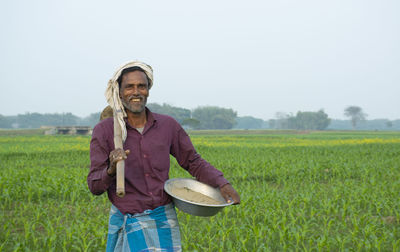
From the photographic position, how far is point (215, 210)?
2084 millimetres

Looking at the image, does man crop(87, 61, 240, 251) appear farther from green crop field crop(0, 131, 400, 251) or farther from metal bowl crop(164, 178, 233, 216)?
green crop field crop(0, 131, 400, 251)

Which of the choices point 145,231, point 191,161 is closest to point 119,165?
point 145,231

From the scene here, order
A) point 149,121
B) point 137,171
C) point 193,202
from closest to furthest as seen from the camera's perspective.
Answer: point 193,202, point 137,171, point 149,121

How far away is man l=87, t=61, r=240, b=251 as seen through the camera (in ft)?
6.63

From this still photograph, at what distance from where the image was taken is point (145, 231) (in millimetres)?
2018

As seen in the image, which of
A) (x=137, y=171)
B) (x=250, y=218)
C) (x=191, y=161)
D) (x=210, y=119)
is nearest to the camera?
(x=137, y=171)

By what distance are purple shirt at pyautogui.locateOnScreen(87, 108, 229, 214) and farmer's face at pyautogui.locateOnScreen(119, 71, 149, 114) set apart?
0.11m

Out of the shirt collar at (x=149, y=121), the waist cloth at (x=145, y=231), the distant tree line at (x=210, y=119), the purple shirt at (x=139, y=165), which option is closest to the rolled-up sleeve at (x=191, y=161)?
the purple shirt at (x=139, y=165)

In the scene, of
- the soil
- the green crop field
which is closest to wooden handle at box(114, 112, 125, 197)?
the soil

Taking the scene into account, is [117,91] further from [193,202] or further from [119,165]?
[193,202]

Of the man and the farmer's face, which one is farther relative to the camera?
the farmer's face

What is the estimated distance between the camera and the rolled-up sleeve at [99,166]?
6.43 ft

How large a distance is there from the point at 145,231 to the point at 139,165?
1.17 ft

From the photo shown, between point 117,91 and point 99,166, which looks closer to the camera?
point 99,166
